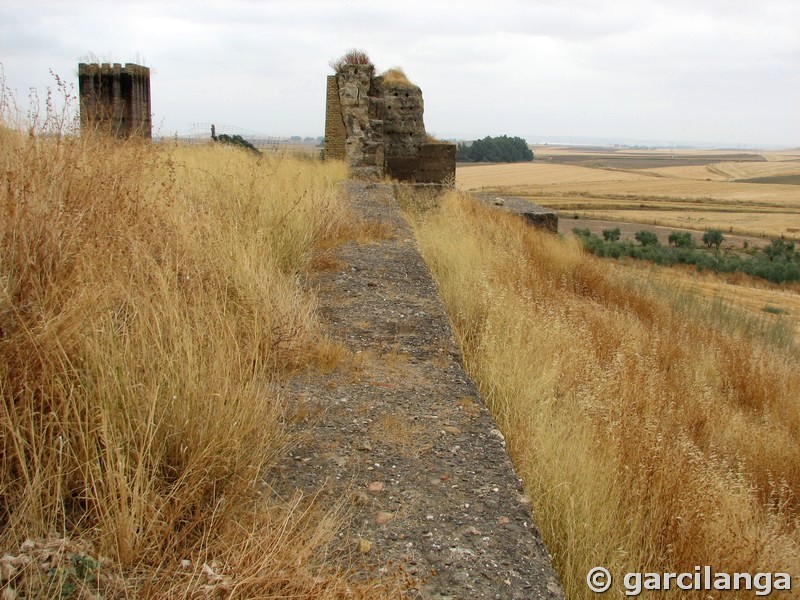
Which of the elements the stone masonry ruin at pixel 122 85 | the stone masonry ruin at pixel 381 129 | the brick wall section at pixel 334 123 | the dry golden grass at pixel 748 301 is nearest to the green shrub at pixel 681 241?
the dry golden grass at pixel 748 301

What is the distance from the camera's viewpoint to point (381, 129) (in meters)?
12.9

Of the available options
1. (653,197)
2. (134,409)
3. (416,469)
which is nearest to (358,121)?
(416,469)

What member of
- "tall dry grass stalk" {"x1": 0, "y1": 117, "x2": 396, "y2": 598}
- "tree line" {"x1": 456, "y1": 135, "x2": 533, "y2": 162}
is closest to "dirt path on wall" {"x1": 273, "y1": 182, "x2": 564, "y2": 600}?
"tall dry grass stalk" {"x1": 0, "y1": 117, "x2": 396, "y2": 598}

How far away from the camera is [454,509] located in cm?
201

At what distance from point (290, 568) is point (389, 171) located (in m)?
12.3

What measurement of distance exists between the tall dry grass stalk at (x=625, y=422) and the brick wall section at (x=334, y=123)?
567cm

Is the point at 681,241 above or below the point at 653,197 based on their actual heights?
below

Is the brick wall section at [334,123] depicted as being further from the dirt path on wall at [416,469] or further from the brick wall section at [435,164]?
the dirt path on wall at [416,469]

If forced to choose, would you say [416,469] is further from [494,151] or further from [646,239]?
[494,151]

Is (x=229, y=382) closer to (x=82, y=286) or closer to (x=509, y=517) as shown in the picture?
(x=82, y=286)

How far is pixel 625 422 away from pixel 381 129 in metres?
10.3

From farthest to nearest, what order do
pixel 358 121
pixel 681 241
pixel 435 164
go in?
pixel 681 241
pixel 435 164
pixel 358 121

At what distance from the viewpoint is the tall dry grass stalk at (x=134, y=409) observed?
61.2 inches

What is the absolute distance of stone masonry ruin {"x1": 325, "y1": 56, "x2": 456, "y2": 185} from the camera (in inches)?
493
